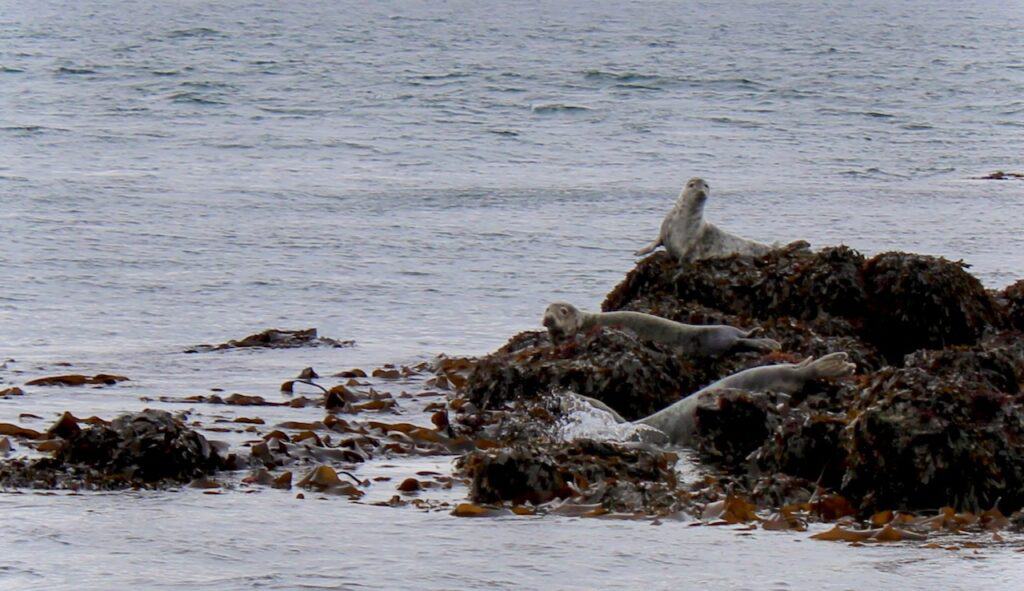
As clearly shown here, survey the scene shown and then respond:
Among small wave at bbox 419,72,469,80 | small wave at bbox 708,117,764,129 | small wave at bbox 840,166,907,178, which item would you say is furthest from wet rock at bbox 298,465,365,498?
small wave at bbox 419,72,469,80

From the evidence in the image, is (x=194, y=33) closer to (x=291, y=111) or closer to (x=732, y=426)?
(x=291, y=111)

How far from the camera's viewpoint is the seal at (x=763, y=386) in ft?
22.1

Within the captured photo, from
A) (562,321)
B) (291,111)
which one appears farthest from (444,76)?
(562,321)

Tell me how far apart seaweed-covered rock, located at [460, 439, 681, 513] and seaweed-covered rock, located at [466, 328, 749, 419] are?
1331 millimetres

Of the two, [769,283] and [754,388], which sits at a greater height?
[769,283]

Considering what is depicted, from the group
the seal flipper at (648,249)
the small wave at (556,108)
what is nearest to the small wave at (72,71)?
the small wave at (556,108)

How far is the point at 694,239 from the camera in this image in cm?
955

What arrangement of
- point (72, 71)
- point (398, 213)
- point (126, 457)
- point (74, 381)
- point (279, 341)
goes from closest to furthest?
point (126, 457) → point (74, 381) → point (279, 341) → point (398, 213) → point (72, 71)

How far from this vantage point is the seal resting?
22.1 ft

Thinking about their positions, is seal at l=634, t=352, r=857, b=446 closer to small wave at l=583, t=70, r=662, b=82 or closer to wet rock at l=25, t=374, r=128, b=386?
wet rock at l=25, t=374, r=128, b=386

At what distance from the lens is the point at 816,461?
5.82 meters

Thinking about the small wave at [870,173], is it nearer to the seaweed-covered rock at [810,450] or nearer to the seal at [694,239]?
the seal at [694,239]

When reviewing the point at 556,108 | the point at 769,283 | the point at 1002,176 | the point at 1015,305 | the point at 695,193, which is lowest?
the point at 1002,176

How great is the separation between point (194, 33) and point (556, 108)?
750 inches
